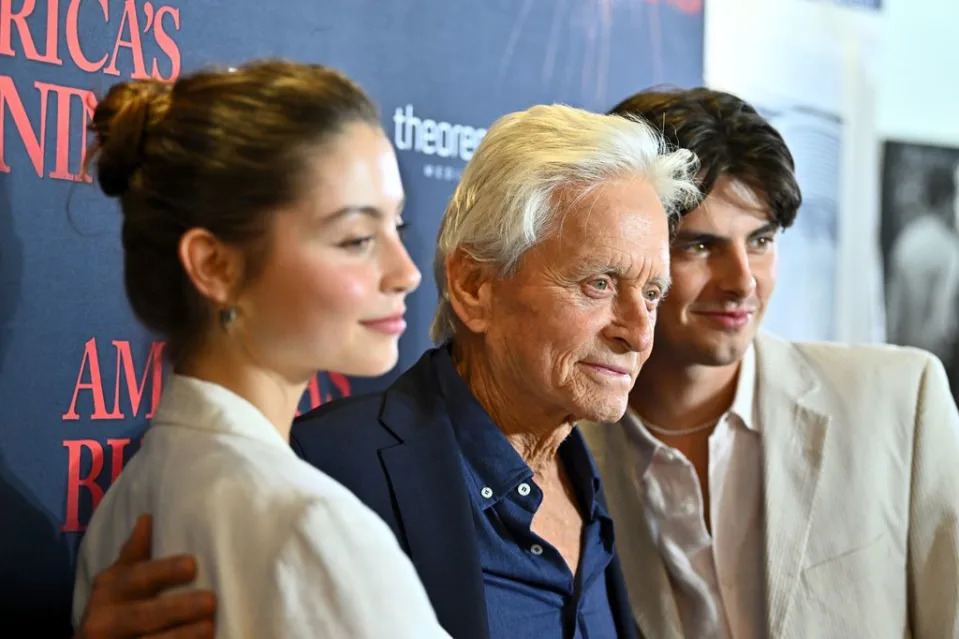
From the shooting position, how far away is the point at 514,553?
6.14 ft

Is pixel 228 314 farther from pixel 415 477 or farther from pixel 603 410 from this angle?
pixel 603 410

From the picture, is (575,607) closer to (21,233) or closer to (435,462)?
(435,462)

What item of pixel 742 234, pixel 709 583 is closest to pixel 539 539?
pixel 709 583

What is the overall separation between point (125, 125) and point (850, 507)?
1.54m

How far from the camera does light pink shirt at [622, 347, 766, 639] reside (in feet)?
7.25

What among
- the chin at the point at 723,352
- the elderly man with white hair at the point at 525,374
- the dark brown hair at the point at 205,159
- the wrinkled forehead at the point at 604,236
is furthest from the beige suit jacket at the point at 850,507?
the dark brown hair at the point at 205,159

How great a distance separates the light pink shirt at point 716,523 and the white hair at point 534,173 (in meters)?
0.52

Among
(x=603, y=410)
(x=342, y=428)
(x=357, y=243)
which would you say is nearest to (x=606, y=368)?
(x=603, y=410)

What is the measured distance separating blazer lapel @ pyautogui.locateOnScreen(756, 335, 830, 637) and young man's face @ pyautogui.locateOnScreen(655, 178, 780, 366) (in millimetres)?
167

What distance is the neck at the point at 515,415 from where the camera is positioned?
2000 mm

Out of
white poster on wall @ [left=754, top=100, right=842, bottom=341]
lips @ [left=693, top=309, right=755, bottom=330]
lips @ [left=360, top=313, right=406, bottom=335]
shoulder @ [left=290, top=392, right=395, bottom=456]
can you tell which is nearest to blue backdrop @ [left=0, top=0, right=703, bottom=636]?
shoulder @ [left=290, top=392, right=395, bottom=456]

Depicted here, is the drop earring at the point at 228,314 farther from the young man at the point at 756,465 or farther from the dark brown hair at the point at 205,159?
the young man at the point at 756,465

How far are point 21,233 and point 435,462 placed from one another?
72cm

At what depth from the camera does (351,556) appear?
43.4 inches
